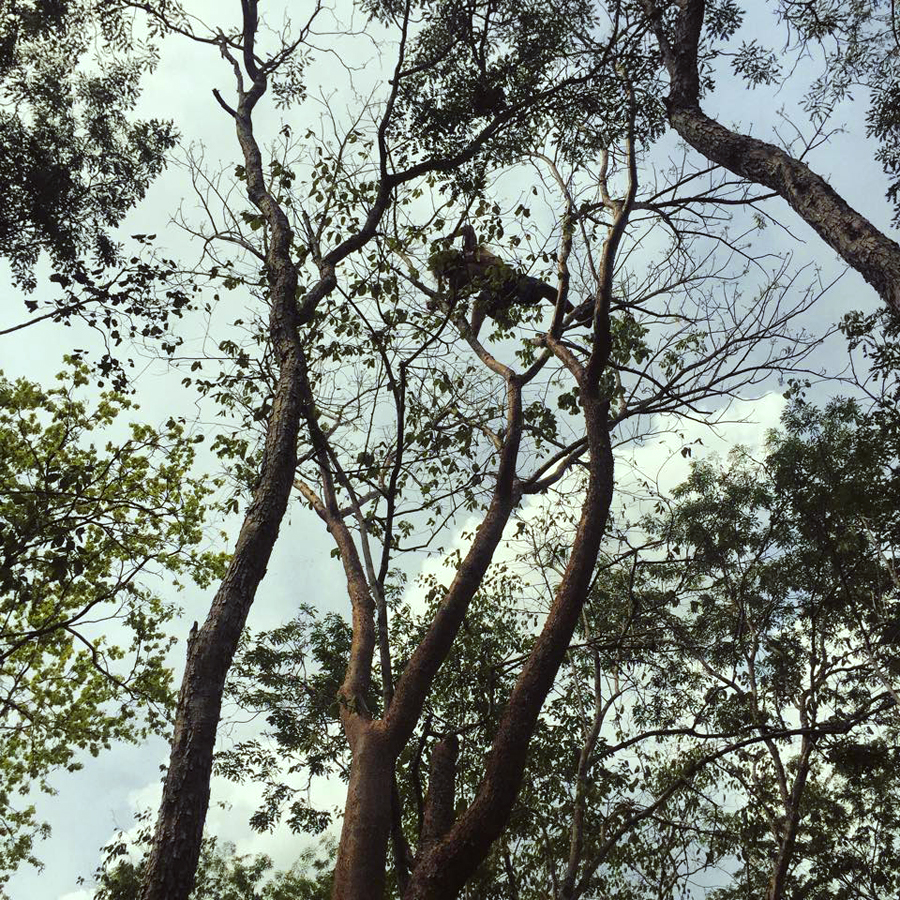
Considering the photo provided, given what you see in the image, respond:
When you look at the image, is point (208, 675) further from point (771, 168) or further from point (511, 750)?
point (771, 168)

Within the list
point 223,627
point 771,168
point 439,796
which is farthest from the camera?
point 771,168

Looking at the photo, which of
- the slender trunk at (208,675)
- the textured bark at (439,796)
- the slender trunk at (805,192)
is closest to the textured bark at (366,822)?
the textured bark at (439,796)

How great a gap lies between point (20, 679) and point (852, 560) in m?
14.0

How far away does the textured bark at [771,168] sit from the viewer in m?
4.67

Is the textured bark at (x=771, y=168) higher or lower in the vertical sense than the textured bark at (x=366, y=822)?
higher

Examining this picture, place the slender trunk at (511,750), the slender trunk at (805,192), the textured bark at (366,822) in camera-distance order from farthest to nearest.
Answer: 1. the textured bark at (366,822)
2. the slender trunk at (805,192)
3. the slender trunk at (511,750)

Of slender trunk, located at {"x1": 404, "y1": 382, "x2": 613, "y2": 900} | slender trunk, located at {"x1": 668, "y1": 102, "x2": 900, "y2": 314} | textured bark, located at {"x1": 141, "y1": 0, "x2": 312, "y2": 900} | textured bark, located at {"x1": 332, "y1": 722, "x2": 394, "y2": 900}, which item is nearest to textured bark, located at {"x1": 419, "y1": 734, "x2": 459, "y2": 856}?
slender trunk, located at {"x1": 404, "y1": 382, "x2": 613, "y2": 900}

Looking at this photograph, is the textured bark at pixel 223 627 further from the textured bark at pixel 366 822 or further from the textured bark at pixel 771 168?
the textured bark at pixel 771 168

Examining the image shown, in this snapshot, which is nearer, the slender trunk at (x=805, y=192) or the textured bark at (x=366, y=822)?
the slender trunk at (x=805, y=192)

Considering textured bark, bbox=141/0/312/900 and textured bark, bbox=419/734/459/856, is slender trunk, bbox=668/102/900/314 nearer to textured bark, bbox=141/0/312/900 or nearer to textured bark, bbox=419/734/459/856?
textured bark, bbox=141/0/312/900

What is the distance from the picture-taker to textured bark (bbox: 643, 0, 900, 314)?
4666mm

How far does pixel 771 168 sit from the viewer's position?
5754mm

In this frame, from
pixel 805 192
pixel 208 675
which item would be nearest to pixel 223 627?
pixel 208 675

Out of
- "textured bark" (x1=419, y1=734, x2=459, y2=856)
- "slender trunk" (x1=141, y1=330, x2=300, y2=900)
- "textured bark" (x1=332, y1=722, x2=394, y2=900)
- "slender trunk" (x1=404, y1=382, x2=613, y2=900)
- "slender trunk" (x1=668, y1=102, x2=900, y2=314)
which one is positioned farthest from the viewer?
"textured bark" (x1=332, y1=722, x2=394, y2=900)
